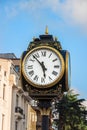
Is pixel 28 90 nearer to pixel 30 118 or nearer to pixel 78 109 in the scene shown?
pixel 78 109

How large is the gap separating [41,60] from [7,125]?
1575 inches

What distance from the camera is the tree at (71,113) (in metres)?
49.8

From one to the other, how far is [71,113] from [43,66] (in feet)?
136

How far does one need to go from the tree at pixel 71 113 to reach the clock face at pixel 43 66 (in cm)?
3955

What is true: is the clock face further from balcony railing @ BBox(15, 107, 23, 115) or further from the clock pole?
balcony railing @ BBox(15, 107, 23, 115)

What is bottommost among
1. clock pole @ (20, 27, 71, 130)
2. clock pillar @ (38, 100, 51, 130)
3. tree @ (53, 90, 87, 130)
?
clock pillar @ (38, 100, 51, 130)

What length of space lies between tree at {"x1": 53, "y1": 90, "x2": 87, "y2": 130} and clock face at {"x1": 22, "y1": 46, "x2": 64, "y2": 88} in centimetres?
3955

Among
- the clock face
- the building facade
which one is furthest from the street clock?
the building facade

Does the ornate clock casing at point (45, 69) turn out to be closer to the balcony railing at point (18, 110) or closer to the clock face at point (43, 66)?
the clock face at point (43, 66)

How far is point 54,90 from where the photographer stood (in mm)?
8875

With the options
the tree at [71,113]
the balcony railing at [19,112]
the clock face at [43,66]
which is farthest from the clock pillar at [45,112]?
the balcony railing at [19,112]

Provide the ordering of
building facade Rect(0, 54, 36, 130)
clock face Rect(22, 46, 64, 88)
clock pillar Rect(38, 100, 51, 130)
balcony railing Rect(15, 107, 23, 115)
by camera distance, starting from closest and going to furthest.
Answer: clock pillar Rect(38, 100, 51, 130) < clock face Rect(22, 46, 64, 88) < building facade Rect(0, 54, 36, 130) < balcony railing Rect(15, 107, 23, 115)

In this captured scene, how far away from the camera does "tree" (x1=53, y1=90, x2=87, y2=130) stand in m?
49.8

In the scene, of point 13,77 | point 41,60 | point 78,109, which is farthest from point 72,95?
point 41,60
